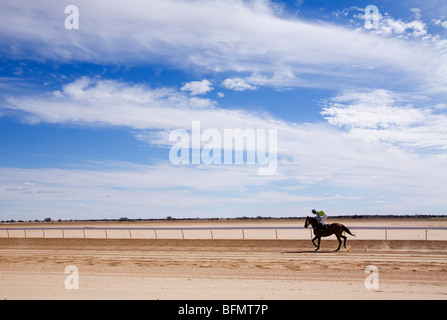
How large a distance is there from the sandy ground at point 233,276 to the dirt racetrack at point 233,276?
22 mm

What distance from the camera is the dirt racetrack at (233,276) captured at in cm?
962

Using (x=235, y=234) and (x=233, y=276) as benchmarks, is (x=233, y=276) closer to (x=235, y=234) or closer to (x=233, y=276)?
(x=233, y=276)

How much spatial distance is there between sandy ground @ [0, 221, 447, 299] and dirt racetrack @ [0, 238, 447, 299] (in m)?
0.02

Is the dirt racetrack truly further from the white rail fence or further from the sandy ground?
the white rail fence

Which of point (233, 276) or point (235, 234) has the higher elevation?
point (233, 276)

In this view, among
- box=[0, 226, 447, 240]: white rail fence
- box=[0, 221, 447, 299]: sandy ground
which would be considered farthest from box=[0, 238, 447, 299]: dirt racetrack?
box=[0, 226, 447, 240]: white rail fence

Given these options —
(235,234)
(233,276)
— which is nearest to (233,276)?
(233,276)

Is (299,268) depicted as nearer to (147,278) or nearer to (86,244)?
(147,278)

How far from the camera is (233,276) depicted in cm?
1234

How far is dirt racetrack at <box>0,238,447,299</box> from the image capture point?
9617mm
